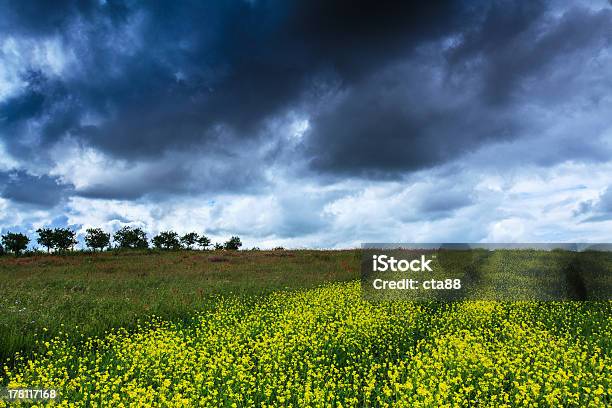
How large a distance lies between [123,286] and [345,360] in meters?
15.0

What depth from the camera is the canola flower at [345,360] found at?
9094 millimetres

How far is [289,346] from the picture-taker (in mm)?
12445

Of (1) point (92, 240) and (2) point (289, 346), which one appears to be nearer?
(2) point (289, 346)

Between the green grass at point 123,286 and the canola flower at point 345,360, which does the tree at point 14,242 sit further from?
the canola flower at point 345,360

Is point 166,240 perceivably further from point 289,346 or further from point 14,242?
point 289,346

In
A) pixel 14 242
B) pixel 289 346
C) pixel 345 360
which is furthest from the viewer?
pixel 14 242

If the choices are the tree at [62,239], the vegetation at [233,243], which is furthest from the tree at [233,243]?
the tree at [62,239]

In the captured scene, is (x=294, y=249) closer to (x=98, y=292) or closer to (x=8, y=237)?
(x=98, y=292)

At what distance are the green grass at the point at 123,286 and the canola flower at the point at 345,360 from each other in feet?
3.38

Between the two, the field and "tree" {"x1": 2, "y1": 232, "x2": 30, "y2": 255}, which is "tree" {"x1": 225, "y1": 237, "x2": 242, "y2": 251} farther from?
the field

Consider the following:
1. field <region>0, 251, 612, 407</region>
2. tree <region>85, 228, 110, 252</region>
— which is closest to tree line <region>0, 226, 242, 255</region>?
tree <region>85, 228, 110, 252</region>

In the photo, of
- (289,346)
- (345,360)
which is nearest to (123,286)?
(289,346)

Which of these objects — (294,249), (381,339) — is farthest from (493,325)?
(294,249)

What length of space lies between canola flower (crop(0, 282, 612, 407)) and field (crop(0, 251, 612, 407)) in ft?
0.19
